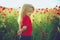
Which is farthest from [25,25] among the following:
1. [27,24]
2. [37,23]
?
[37,23]

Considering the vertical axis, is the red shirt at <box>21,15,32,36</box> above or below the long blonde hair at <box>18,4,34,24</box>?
below

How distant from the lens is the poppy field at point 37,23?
12.3ft

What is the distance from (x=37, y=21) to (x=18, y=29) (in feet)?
1.07

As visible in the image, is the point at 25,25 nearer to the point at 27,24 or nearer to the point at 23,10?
the point at 27,24

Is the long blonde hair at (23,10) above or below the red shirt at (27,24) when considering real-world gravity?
above

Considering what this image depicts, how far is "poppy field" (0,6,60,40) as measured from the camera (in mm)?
3762

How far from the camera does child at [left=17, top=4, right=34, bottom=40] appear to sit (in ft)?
12.4

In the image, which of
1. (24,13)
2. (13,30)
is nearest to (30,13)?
(24,13)

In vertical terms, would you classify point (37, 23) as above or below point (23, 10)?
below

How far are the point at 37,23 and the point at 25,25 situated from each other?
0.19 metres

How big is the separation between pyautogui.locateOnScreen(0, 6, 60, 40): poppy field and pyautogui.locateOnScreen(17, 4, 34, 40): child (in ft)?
0.21

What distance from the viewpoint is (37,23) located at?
380 centimetres

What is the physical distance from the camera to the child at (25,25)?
378 centimetres

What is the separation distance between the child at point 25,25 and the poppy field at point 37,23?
64 mm
